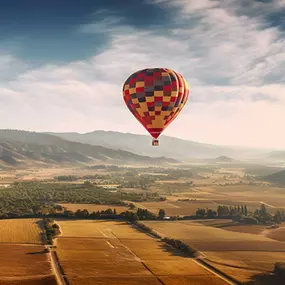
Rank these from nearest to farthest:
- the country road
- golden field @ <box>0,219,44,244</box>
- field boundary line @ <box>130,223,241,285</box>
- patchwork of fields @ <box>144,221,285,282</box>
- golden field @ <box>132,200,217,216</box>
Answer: the country road → field boundary line @ <box>130,223,241,285</box> → patchwork of fields @ <box>144,221,285,282</box> → golden field @ <box>0,219,44,244</box> → golden field @ <box>132,200,217,216</box>

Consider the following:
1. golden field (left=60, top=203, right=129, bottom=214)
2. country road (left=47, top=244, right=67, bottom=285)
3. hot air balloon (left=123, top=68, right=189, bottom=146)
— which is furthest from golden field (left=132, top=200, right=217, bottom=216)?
country road (left=47, top=244, right=67, bottom=285)

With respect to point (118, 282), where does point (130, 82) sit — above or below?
above

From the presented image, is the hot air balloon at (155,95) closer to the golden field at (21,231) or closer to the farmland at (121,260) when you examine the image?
the farmland at (121,260)

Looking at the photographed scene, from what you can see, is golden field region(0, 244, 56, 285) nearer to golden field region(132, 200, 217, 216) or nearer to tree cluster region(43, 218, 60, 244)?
tree cluster region(43, 218, 60, 244)

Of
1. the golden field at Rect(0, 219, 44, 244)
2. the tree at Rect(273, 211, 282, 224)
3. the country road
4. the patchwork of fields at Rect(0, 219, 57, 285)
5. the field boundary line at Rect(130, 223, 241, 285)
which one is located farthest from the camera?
the tree at Rect(273, 211, 282, 224)

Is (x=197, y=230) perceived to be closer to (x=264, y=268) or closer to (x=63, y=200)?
(x=264, y=268)

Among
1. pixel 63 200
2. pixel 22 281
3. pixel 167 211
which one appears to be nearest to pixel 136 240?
pixel 22 281
